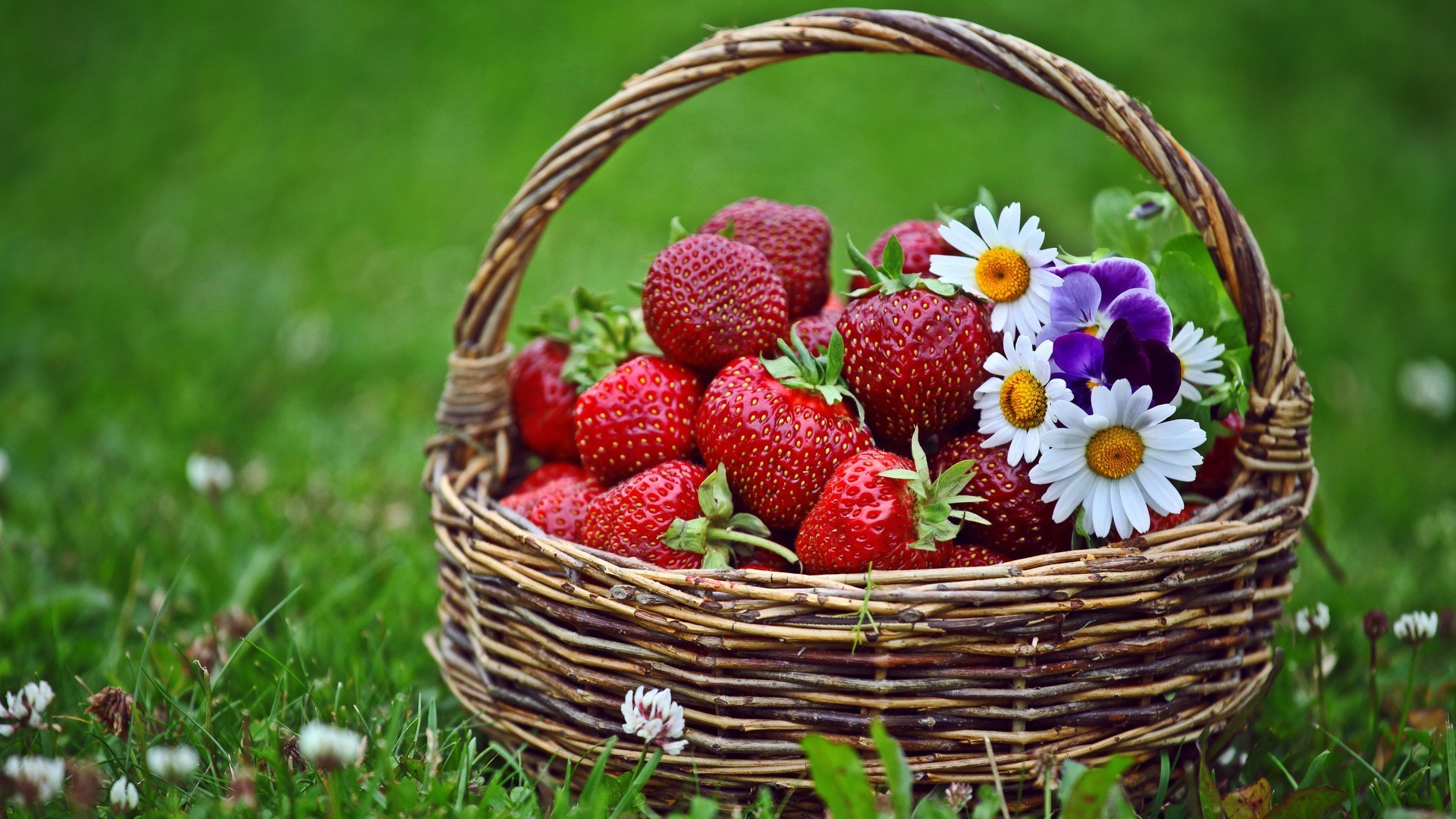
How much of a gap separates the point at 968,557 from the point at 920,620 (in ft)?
0.56

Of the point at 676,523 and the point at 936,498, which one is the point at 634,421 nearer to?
the point at 676,523

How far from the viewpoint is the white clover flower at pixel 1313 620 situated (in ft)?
4.52

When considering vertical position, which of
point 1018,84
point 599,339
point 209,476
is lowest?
point 209,476

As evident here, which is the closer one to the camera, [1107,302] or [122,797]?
[122,797]

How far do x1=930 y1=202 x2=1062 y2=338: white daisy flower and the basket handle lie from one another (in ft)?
0.48

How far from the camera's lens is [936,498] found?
1.13m

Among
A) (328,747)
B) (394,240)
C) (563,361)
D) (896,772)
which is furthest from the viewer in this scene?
(394,240)

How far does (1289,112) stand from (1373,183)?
0.49m

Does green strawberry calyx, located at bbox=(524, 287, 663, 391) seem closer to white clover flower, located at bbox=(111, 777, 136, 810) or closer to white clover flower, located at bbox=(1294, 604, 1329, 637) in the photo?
white clover flower, located at bbox=(111, 777, 136, 810)

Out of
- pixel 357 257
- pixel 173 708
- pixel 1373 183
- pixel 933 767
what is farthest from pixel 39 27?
pixel 1373 183

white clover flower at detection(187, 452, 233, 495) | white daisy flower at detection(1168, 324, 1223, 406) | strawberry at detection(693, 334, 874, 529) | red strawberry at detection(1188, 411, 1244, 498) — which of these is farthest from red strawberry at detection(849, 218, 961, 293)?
A: white clover flower at detection(187, 452, 233, 495)

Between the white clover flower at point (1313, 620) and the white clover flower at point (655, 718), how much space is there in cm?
88

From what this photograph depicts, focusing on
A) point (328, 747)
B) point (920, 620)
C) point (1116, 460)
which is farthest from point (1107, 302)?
point (328, 747)

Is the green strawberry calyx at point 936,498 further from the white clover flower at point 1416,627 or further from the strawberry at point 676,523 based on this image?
the white clover flower at point 1416,627
